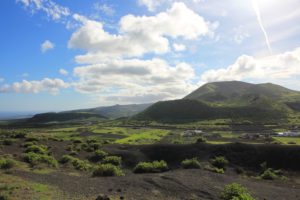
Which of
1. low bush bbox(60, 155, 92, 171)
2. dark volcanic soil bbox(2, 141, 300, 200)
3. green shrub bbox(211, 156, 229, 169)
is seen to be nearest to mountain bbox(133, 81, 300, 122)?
dark volcanic soil bbox(2, 141, 300, 200)

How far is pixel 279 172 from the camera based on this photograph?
969 inches

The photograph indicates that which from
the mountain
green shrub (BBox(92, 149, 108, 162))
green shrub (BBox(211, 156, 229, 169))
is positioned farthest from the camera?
the mountain

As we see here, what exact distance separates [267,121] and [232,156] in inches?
3432

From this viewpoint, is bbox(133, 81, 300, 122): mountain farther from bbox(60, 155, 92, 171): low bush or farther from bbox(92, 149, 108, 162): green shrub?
bbox(60, 155, 92, 171): low bush

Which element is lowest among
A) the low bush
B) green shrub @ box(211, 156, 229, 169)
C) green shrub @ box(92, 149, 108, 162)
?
green shrub @ box(211, 156, 229, 169)

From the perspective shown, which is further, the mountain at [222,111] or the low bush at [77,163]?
the mountain at [222,111]

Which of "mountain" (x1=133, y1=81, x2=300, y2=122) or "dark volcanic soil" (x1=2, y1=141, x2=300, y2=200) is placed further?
"mountain" (x1=133, y1=81, x2=300, y2=122)

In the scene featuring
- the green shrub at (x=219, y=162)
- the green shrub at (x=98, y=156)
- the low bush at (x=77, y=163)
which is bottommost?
the green shrub at (x=219, y=162)

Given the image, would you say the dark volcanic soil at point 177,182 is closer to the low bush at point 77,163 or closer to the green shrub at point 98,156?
the green shrub at point 98,156

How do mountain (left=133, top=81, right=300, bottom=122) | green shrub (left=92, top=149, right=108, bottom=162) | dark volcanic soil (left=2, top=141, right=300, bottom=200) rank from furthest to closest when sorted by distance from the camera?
mountain (left=133, top=81, right=300, bottom=122) → green shrub (left=92, top=149, right=108, bottom=162) → dark volcanic soil (left=2, top=141, right=300, bottom=200)

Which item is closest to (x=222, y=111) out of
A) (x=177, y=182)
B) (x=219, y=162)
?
(x=219, y=162)

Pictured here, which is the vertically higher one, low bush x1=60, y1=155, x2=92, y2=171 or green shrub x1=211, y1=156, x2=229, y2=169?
low bush x1=60, y1=155, x2=92, y2=171

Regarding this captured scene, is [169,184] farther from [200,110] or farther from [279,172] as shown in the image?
[200,110]

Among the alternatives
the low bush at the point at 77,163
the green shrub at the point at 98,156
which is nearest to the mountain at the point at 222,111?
the green shrub at the point at 98,156
